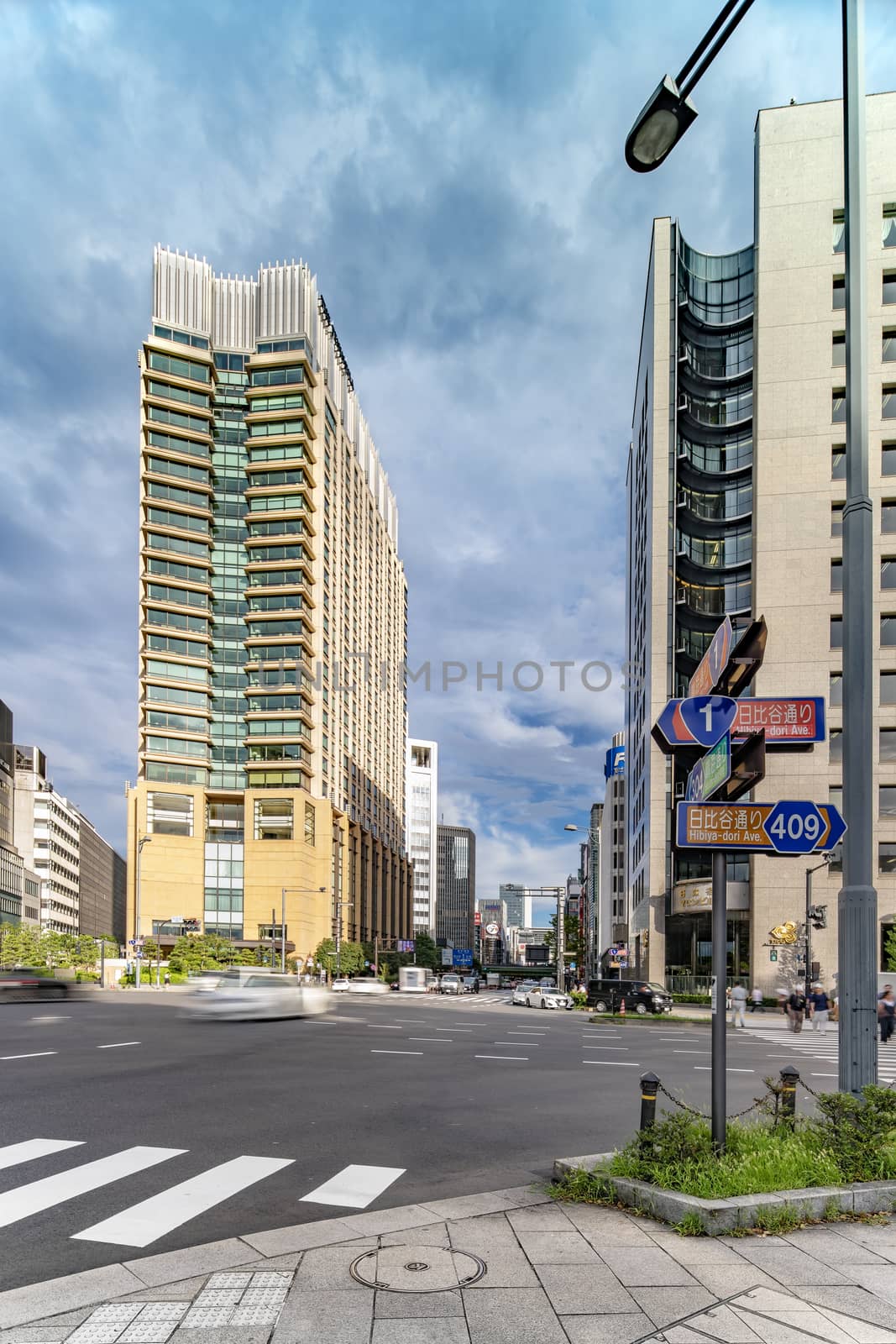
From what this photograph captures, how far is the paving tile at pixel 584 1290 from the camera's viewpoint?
17.0ft

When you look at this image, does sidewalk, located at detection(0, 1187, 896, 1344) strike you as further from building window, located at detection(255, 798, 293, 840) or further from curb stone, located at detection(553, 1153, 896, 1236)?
building window, located at detection(255, 798, 293, 840)

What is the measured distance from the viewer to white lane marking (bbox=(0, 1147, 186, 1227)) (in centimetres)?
716

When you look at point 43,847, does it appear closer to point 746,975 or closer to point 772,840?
point 746,975

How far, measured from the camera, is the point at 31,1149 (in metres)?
9.13

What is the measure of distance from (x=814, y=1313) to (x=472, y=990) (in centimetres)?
8703

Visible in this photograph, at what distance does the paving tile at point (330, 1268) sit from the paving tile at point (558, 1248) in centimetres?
103

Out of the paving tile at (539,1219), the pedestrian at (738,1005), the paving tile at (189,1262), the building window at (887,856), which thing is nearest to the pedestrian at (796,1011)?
the pedestrian at (738,1005)

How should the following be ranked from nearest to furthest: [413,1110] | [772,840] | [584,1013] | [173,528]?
[772,840] < [413,1110] < [584,1013] < [173,528]

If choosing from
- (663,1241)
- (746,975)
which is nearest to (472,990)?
(746,975)

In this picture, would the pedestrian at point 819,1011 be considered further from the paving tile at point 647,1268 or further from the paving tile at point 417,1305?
the paving tile at point 417,1305

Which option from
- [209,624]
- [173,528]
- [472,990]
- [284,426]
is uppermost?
[284,426]

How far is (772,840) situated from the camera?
8.27m

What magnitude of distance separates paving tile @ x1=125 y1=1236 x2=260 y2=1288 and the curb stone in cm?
272

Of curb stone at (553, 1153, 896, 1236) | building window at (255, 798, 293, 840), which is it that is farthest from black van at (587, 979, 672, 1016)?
building window at (255, 798, 293, 840)
